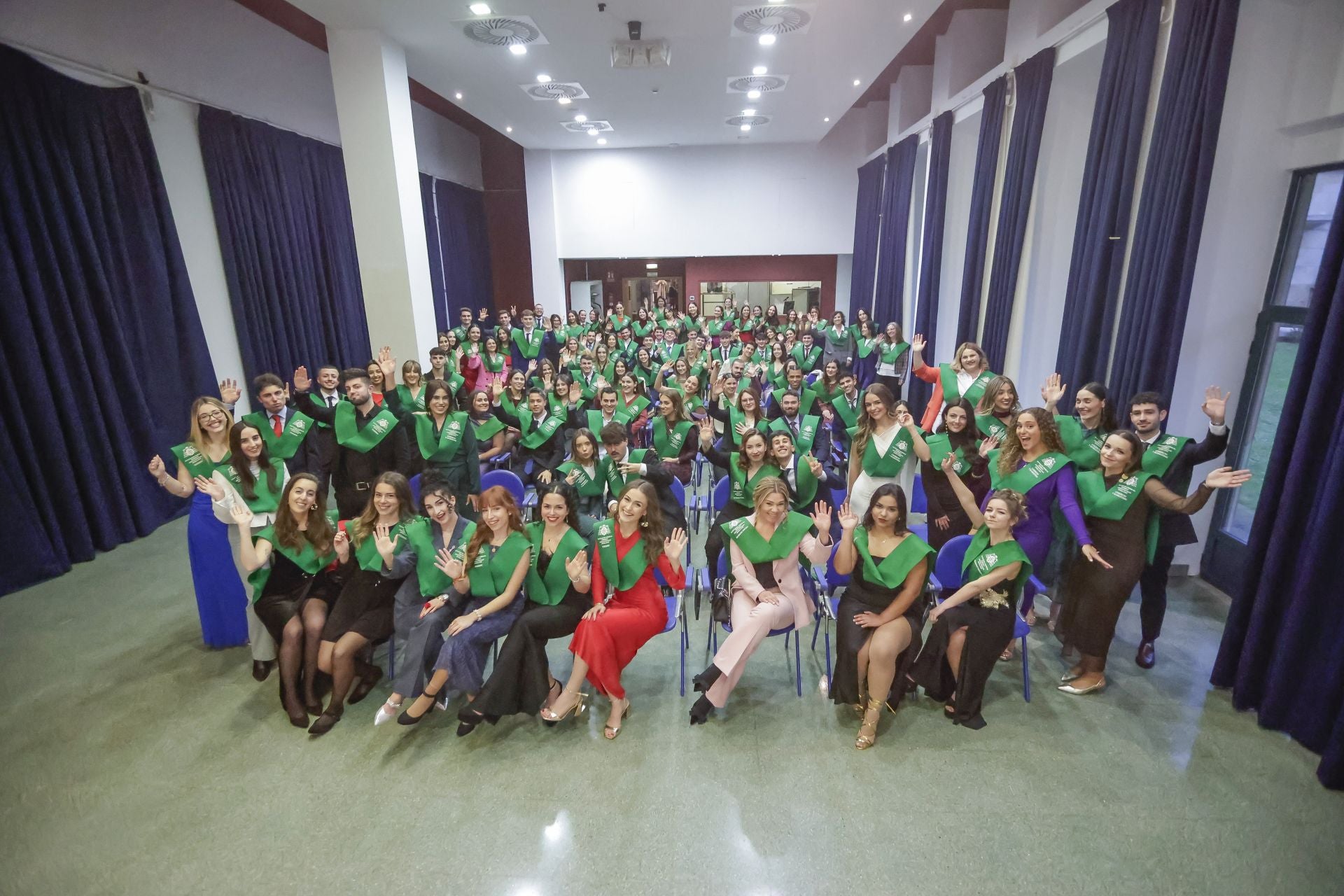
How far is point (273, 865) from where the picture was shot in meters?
2.42

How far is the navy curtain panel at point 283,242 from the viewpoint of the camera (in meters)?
6.61

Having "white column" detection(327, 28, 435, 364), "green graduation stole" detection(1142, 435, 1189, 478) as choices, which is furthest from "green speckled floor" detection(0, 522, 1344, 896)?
"white column" detection(327, 28, 435, 364)

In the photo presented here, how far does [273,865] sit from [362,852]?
0.32m

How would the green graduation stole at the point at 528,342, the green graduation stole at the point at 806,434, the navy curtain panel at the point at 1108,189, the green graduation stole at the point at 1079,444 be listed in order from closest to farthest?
the green graduation stole at the point at 1079,444 < the navy curtain panel at the point at 1108,189 < the green graduation stole at the point at 806,434 < the green graduation stole at the point at 528,342

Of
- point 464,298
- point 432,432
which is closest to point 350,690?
point 432,432

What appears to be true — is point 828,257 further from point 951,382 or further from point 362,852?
point 362,852

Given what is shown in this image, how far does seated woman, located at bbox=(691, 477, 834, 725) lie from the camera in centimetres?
309

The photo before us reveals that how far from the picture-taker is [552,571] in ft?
10.4

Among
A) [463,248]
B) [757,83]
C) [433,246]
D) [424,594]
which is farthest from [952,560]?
[463,248]

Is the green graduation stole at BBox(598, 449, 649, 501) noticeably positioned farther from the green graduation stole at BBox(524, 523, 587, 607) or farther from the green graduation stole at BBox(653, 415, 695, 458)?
the green graduation stole at BBox(524, 523, 587, 607)

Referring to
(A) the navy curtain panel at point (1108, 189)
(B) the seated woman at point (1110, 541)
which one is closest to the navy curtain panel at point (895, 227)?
(A) the navy curtain panel at point (1108, 189)

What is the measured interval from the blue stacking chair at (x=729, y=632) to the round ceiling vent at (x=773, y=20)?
5.03 metres

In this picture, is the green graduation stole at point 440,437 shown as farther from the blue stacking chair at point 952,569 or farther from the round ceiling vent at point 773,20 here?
the round ceiling vent at point 773,20

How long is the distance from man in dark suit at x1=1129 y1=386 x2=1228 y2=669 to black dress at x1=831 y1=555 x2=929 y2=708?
1374 mm
